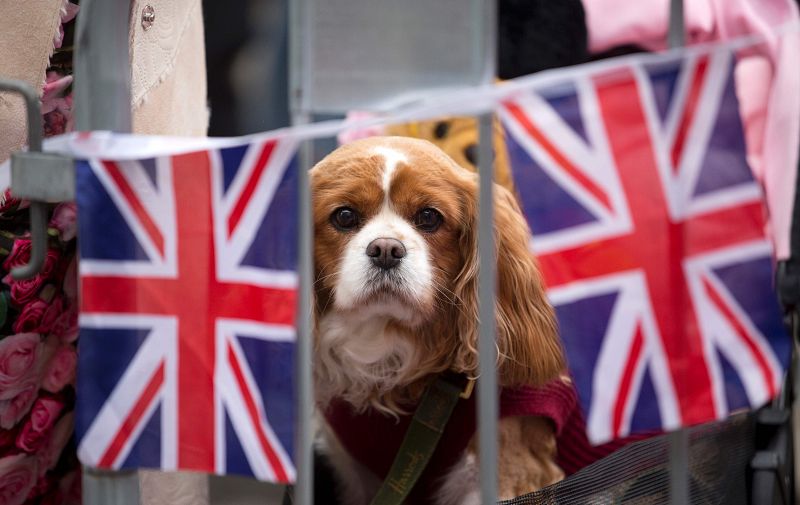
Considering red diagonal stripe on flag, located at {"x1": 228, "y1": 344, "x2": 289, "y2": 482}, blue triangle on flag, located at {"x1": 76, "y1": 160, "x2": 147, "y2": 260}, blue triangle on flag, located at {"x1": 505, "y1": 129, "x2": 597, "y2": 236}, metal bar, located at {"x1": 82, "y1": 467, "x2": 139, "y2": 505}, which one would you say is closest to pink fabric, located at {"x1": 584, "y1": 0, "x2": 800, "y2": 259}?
blue triangle on flag, located at {"x1": 505, "y1": 129, "x2": 597, "y2": 236}

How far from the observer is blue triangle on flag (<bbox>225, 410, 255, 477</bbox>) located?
1372mm

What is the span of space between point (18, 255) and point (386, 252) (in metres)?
0.79

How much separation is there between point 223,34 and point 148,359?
703 mm

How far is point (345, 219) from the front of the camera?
1777 mm

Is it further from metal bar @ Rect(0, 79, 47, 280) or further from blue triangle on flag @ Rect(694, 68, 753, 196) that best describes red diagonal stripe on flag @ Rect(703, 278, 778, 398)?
metal bar @ Rect(0, 79, 47, 280)

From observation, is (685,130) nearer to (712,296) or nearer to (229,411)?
(712,296)

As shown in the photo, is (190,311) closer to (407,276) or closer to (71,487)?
(407,276)

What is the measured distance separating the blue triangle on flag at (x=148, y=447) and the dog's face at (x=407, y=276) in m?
0.48

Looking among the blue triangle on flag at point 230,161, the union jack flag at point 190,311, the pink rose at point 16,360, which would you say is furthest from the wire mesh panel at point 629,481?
the pink rose at point 16,360

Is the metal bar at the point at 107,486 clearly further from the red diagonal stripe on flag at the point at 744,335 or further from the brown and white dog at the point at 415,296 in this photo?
the red diagonal stripe on flag at the point at 744,335

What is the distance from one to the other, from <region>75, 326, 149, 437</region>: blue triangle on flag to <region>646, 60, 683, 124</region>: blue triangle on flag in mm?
849

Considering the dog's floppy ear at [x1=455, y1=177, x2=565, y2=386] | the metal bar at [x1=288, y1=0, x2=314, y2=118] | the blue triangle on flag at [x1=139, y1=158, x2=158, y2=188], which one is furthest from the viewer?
the dog's floppy ear at [x1=455, y1=177, x2=565, y2=386]

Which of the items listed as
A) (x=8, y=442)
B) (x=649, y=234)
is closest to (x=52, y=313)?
(x=8, y=442)

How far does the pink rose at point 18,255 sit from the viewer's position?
1.87 meters
